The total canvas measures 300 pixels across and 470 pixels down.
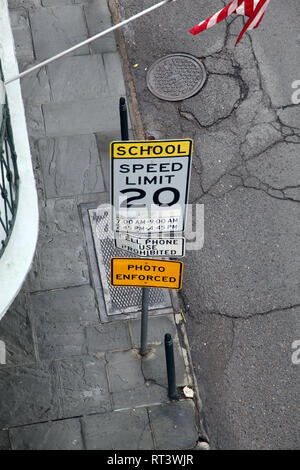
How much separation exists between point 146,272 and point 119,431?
1.96 metres

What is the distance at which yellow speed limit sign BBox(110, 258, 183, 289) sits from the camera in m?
5.92

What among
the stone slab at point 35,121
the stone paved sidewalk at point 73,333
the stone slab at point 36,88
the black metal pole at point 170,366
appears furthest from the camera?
the stone slab at point 36,88

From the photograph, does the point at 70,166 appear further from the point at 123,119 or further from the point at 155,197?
the point at 155,197

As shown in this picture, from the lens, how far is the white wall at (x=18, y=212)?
571cm

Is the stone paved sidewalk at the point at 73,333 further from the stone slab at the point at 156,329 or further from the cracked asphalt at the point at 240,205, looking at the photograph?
the cracked asphalt at the point at 240,205

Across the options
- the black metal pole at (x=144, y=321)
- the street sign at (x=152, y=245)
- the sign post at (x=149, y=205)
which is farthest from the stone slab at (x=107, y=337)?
the street sign at (x=152, y=245)

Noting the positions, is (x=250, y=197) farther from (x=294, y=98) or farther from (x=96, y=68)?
(x=96, y=68)

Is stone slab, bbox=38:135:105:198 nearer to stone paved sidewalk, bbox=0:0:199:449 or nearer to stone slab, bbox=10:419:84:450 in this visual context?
stone paved sidewalk, bbox=0:0:199:449

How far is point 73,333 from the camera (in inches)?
295

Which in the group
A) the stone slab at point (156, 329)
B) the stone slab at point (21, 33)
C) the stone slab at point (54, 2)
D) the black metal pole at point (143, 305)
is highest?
the stone slab at point (54, 2)

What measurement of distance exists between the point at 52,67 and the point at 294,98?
141 inches

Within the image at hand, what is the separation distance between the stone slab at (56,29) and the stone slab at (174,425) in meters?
5.54

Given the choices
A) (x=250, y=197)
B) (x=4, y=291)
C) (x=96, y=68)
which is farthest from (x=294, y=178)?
(x=4, y=291)

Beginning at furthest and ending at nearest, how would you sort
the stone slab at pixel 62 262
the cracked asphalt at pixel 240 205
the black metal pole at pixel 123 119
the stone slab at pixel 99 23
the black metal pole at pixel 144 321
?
the stone slab at pixel 99 23, the black metal pole at pixel 123 119, the stone slab at pixel 62 262, the cracked asphalt at pixel 240 205, the black metal pole at pixel 144 321
